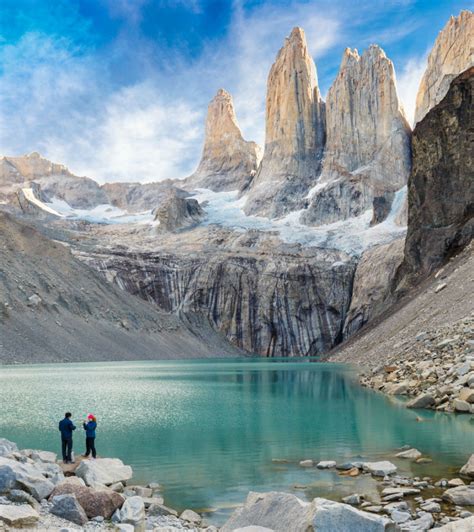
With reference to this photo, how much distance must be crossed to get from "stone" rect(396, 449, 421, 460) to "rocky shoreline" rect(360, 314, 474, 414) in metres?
6.31

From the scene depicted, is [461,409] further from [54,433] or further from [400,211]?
[400,211]

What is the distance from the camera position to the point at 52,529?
8.26 m

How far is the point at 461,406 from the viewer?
20719 millimetres

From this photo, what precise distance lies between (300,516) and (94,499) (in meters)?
3.83

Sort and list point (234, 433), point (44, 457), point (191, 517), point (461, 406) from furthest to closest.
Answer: point (461, 406) < point (234, 433) < point (44, 457) < point (191, 517)

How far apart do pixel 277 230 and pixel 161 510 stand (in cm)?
11034

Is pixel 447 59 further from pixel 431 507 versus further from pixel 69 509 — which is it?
pixel 69 509

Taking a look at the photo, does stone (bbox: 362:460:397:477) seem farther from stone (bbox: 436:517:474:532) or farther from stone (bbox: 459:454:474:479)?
stone (bbox: 436:517:474:532)

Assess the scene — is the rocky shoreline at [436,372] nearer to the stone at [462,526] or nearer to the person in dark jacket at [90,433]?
the person in dark jacket at [90,433]

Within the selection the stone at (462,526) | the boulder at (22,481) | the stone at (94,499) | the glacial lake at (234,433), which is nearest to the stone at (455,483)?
the glacial lake at (234,433)

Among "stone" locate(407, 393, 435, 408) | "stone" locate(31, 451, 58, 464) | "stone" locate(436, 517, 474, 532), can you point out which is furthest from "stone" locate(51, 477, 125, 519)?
"stone" locate(407, 393, 435, 408)

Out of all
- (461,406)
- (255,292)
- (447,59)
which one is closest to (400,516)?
(461,406)

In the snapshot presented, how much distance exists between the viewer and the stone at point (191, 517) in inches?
403

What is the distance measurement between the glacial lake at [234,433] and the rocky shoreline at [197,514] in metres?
0.64
